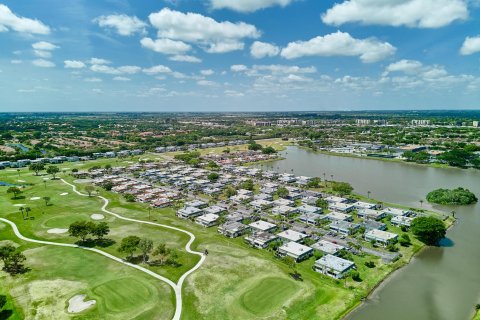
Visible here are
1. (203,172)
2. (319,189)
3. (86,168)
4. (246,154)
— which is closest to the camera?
(319,189)

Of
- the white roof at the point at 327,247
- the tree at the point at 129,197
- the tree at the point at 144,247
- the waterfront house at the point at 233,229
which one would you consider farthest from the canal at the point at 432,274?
the tree at the point at 129,197

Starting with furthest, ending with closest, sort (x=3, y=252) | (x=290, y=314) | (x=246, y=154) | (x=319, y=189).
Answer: (x=246, y=154)
(x=319, y=189)
(x=3, y=252)
(x=290, y=314)

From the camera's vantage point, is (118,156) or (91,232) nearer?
(91,232)

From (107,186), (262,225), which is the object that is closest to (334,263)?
(262,225)

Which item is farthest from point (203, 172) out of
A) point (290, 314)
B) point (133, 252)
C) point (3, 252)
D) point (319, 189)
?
point (290, 314)

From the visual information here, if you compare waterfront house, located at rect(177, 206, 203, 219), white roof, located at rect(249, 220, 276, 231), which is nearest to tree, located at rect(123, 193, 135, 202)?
waterfront house, located at rect(177, 206, 203, 219)

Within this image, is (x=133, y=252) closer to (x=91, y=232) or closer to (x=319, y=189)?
(x=91, y=232)

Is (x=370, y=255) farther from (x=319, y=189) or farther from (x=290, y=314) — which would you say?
(x=319, y=189)
